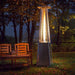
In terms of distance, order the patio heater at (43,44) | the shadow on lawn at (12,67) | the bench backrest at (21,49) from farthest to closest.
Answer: the bench backrest at (21,49)
the patio heater at (43,44)
the shadow on lawn at (12,67)

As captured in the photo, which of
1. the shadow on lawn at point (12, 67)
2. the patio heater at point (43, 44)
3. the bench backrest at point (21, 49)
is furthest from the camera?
the bench backrest at point (21, 49)

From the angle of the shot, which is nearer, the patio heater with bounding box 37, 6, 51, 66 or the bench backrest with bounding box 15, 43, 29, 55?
the patio heater with bounding box 37, 6, 51, 66

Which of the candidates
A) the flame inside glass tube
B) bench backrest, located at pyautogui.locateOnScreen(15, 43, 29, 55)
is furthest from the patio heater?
bench backrest, located at pyautogui.locateOnScreen(15, 43, 29, 55)

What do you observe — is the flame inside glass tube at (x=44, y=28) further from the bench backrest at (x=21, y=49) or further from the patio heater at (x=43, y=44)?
the bench backrest at (x=21, y=49)

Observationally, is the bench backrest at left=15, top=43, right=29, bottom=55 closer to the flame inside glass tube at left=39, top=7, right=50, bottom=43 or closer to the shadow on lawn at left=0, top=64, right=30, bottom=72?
the shadow on lawn at left=0, top=64, right=30, bottom=72

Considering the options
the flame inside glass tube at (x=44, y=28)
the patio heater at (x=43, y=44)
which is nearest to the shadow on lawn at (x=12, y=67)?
the patio heater at (x=43, y=44)

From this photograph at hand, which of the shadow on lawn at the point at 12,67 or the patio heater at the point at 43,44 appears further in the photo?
the patio heater at the point at 43,44

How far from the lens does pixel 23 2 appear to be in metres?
14.2

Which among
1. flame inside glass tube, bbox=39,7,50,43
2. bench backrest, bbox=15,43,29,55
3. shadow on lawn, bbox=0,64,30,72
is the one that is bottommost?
shadow on lawn, bbox=0,64,30,72

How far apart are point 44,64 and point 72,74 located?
1.99 meters

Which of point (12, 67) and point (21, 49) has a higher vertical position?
point (21, 49)

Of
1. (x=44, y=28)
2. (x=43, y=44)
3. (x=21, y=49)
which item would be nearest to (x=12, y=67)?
(x=21, y=49)

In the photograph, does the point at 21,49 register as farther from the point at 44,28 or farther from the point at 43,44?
the point at 44,28

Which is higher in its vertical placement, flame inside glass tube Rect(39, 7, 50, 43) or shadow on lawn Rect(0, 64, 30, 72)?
flame inside glass tube Rect(39, 7, 50, 43)
